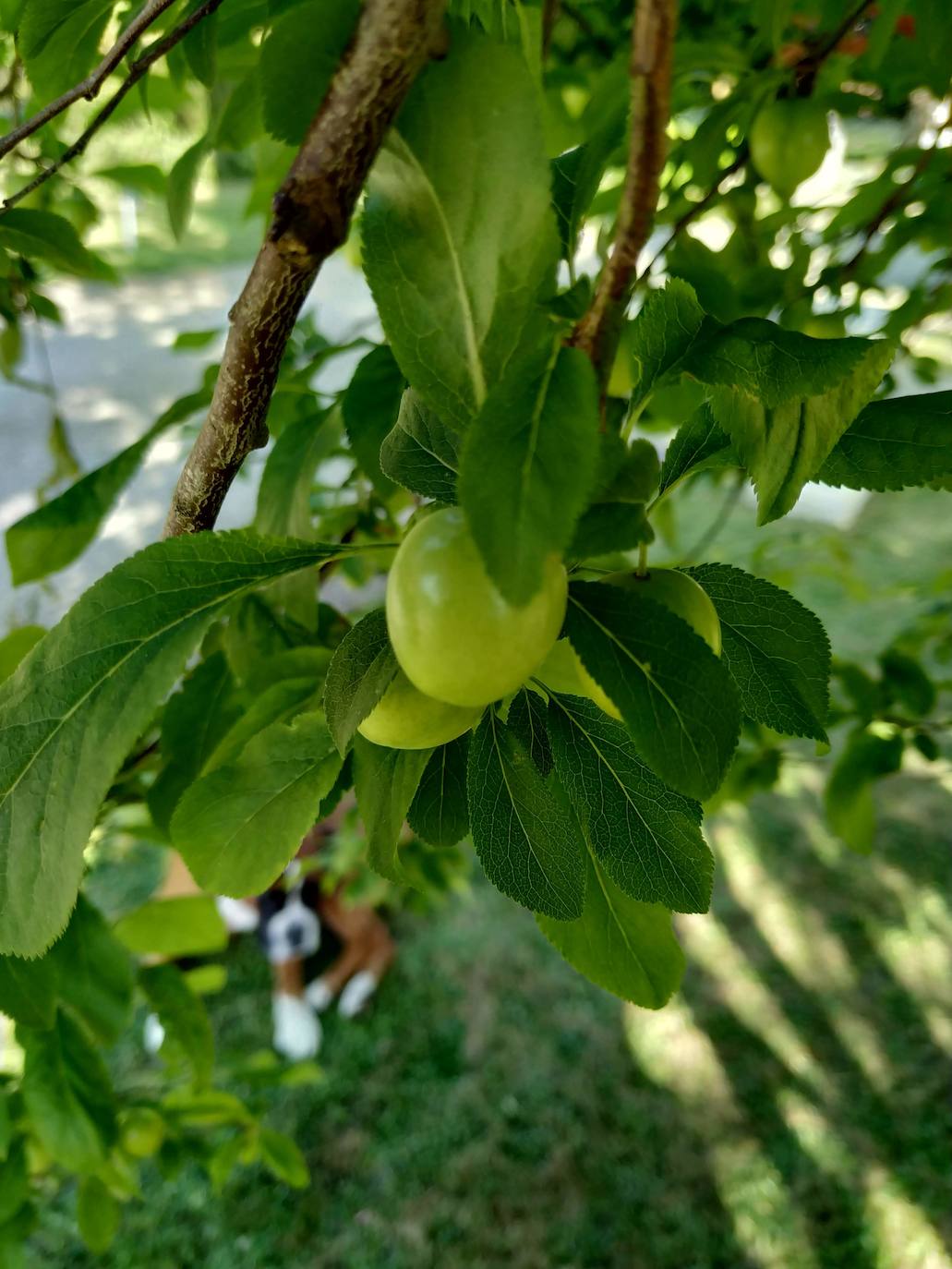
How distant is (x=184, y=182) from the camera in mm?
727

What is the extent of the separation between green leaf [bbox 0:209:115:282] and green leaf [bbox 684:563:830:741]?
1.51 feet

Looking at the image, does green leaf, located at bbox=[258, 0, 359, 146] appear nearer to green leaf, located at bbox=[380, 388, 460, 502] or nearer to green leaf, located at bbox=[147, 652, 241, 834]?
green leaf, located at bbox=[380, 388, 460, 502]

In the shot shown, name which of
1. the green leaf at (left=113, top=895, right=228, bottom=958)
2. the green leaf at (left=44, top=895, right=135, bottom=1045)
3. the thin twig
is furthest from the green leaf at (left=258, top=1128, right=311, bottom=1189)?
the thin twig

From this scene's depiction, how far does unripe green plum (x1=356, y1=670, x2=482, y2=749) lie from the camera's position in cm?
39

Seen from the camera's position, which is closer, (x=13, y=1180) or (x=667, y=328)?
(x=667, y=328)

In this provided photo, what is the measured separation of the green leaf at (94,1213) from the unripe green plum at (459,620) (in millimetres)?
1029

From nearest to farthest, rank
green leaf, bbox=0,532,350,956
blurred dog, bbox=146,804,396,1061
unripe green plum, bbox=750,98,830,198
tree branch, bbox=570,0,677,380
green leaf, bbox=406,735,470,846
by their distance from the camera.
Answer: tree branch, bbox=570,0,677,380, green leaf, bbox=0,532,350,956, green leaf, bbox=406,735,470,846, unripe green plum, bbox=750,98,830,198, blurred dog, bbox=146,804,396,1061

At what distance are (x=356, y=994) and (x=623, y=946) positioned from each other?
2147mm

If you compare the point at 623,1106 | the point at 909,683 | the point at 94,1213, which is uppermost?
the point at 909,683

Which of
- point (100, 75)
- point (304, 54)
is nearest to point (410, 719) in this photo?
point (304, 54)

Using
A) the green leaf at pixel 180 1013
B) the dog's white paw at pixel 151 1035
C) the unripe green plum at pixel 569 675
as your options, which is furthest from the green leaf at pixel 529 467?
the dog's white paw at pixel 151 1035

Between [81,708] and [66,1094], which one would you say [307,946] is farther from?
[81,708]

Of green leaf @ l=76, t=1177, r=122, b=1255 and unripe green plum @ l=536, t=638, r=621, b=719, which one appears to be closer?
unripe green plum @ l=536, t=638, r=621, b=719

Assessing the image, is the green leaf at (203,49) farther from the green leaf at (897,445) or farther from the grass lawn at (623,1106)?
the grass lawn at (623,1106)
